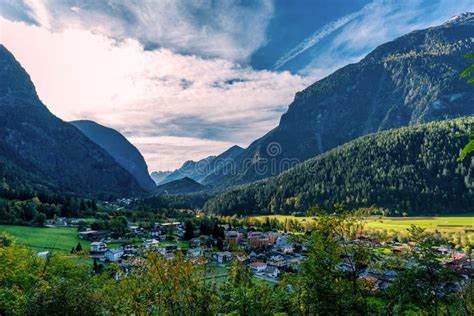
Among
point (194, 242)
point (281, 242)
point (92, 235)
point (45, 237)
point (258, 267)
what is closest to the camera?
point (258, 267)

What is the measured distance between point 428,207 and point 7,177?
17905 centimetres

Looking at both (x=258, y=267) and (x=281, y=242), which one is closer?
(x=258, y=267)

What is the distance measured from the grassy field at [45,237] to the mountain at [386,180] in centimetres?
9228

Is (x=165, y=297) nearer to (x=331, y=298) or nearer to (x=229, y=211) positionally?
(x=331, y=298)

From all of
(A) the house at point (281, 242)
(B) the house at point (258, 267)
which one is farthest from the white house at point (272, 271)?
(A) the house at point (281, 242)

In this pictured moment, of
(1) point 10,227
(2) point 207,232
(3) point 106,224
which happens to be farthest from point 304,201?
(1) point 10,227

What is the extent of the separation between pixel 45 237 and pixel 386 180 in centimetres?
14217

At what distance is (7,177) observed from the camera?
14225 centimetres

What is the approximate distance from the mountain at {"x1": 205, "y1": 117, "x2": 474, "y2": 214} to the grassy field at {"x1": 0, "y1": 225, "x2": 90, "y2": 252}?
9228cm

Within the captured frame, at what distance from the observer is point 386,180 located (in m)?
156

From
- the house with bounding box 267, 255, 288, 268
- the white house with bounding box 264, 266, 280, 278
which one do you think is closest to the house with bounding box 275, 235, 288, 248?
the house with bounding box 267, 255, 288, 268

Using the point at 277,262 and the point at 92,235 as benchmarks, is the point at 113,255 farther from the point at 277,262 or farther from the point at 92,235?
the point at 277,262

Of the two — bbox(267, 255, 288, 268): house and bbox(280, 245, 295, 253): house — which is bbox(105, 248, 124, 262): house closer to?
bbox(267, 255, 288, 268): house

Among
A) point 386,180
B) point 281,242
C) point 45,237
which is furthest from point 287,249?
point 386,180
